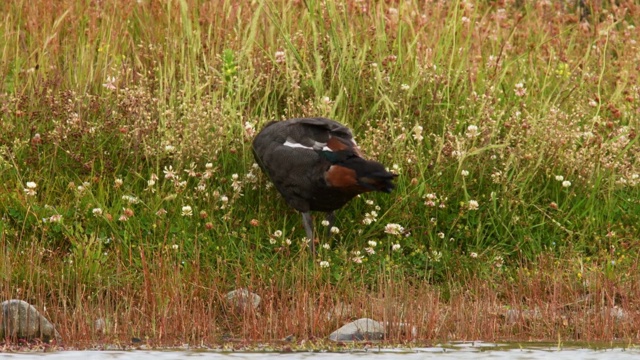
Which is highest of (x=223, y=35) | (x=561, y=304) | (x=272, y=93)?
(x=223, y=35)

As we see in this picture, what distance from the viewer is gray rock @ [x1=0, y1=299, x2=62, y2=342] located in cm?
587

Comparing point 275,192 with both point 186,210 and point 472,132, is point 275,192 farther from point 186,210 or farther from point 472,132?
point 472,132

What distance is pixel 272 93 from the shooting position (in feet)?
28.5

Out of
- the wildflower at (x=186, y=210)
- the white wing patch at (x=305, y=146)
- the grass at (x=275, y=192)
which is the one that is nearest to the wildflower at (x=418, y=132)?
the grass at (x=275, y=192)

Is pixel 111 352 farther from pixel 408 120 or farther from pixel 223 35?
pixel 223 35

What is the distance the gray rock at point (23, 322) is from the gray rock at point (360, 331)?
4.68ft

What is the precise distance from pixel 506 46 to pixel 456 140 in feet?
7.68

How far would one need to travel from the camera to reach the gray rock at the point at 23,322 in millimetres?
5867

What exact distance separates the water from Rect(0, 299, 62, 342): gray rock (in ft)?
1.59

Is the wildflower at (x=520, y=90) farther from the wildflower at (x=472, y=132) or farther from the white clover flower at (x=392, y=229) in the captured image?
the white clover flower at (x=392, y=229)

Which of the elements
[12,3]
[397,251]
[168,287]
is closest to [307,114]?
[397,251]

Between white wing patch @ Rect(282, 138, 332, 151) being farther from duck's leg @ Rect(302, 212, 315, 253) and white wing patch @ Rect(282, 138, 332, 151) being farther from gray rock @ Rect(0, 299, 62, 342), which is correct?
gray rock @ Rect(0, 299, 62, 342)

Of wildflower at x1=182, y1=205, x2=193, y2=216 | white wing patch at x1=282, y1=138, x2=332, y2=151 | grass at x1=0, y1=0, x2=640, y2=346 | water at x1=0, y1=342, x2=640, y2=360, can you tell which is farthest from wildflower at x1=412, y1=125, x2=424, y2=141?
water at x1=0, y1=342, x2=640, y2=360

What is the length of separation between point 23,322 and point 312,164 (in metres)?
2.05
